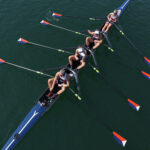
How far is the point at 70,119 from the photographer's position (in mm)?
9742

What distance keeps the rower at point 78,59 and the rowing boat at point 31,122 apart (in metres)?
2.90

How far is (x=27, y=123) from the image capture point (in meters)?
8.99

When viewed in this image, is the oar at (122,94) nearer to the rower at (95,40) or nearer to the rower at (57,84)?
the rower at (95,40)

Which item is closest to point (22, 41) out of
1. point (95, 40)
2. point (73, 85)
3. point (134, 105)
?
point (73, 85)

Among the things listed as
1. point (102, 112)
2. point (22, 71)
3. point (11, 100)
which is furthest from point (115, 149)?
point (22, 71)

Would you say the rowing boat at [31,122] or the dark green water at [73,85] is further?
the dark green water at [73,85]

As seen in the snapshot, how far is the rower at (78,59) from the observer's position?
11.2 m

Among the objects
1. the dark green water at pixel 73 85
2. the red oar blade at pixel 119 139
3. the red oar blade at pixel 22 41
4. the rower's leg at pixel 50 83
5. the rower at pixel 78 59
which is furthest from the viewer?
the red oar blade at pixel 22 41

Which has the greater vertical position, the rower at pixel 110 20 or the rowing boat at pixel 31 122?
the rower at pixel 110 20

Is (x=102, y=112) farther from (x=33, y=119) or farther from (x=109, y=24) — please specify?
(x=109, y=24)

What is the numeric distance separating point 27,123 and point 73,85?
4204mm

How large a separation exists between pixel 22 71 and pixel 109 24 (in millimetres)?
9458

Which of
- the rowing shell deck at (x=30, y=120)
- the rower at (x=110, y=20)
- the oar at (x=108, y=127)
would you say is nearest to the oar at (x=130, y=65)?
the rower at (x=110, y=20)

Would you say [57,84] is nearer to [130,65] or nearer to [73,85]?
[73,85]
